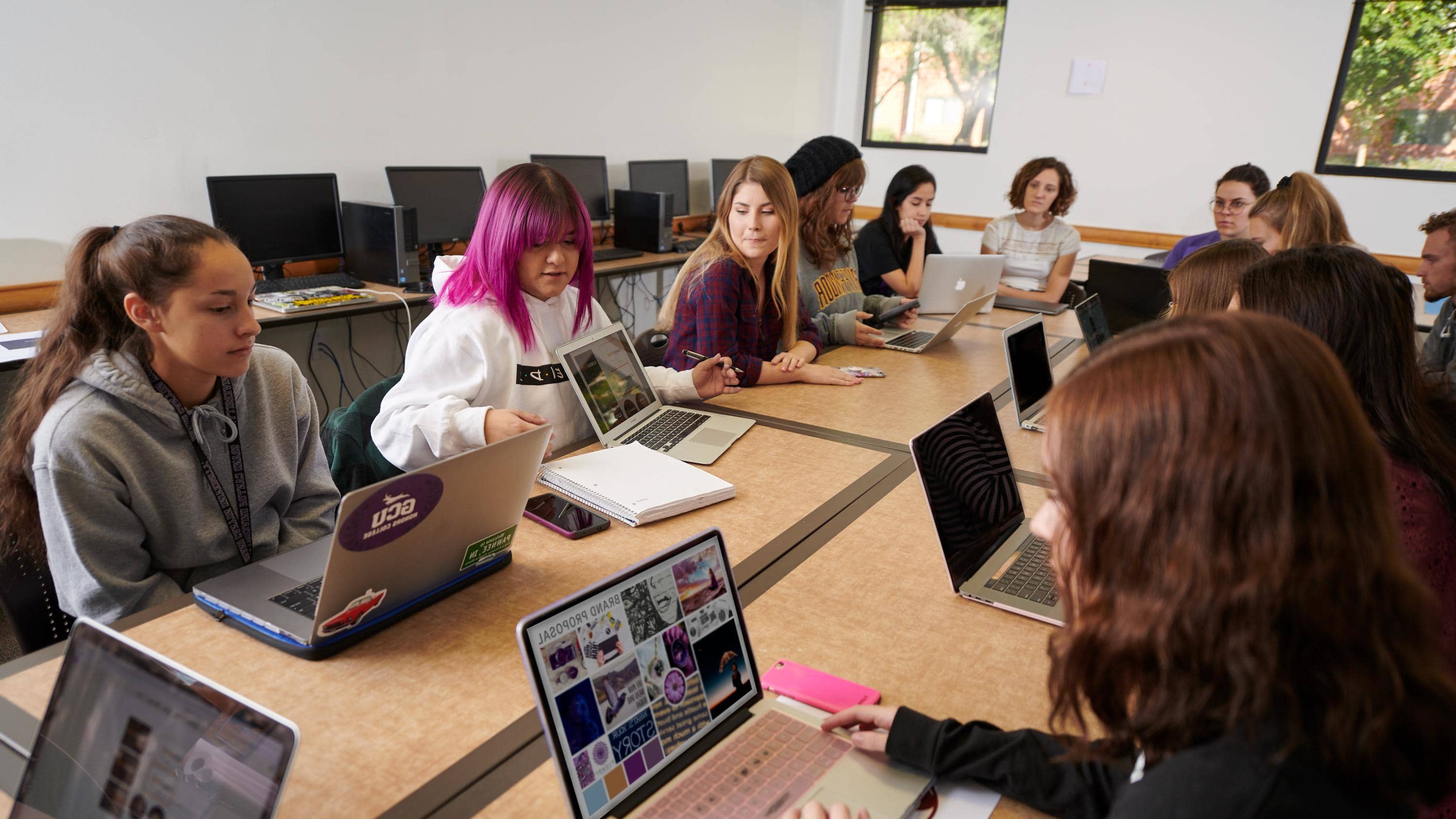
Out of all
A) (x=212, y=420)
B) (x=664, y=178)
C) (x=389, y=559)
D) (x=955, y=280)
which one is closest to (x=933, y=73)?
(x=664, y=178)

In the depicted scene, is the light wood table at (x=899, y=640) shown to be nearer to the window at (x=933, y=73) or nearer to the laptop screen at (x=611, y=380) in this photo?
the laptop screen at (x=611, y=380)

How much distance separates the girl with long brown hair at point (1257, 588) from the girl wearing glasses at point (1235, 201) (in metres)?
3.29

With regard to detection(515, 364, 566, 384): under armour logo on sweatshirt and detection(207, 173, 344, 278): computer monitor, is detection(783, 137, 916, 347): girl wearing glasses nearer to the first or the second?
detection(515, 364, 566, 384): under armour logo on sweatshirt

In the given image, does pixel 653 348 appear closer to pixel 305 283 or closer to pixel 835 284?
pixel 835 284

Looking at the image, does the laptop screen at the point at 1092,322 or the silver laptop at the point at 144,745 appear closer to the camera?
the silver laptop at the point at 144,745

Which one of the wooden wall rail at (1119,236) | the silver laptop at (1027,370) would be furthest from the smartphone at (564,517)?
the wooden wall rail at (1119,236)

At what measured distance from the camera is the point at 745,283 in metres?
2.43

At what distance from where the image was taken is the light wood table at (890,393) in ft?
6.89

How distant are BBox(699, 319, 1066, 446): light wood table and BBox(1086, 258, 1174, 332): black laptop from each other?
539mm

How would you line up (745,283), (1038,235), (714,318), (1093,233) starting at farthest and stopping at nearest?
(1093,233) < (1038,235) < (745,283) < (714,318)

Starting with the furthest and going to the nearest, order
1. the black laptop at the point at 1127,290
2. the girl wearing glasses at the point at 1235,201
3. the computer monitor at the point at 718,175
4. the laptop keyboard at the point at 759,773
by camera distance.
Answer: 1. the computer monitor at the point at 718,175
2. the girl wearing glasses at the point at 1235,201
3. the black laptop at the point at 1127,290
4. the laptop keyboard at the point at 759,773

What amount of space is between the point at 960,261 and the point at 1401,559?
2.80 meters

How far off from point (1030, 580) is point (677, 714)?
0.67m

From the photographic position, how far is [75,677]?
0.80 meters
